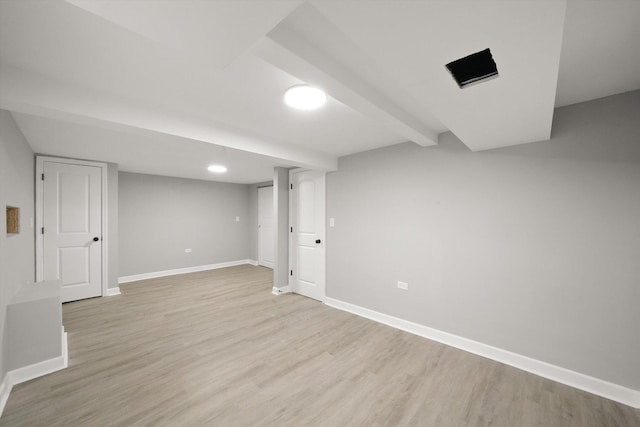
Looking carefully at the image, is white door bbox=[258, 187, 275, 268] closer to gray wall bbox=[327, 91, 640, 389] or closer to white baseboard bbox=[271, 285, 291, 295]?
white baseboard bbox=[271, 285, 291, 295]

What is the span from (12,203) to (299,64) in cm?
296

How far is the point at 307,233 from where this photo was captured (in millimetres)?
4258

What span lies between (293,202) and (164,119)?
2577 millimetres

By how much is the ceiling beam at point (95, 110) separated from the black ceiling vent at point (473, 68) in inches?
79.8

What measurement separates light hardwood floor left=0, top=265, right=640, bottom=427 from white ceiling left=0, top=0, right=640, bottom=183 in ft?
6.85

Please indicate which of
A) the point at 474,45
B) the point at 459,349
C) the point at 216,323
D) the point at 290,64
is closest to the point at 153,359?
the point at 216,323

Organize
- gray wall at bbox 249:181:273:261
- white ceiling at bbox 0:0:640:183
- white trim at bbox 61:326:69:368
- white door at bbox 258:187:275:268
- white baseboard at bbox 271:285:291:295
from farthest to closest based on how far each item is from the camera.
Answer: gray wall at bbox 249:181:273:261 < white door at bbox 258:187:275:268 < white baseboard at bbox 271:285:291:295 < white trim at bbox 61:326:69:368 < white ceiling at bbox 0:0:640:183

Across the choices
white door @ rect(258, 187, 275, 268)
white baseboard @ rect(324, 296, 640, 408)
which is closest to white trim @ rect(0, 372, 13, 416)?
white baseboard @ rect(324, 296, 640, 408)

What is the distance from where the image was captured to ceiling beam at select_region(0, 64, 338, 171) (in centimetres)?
155

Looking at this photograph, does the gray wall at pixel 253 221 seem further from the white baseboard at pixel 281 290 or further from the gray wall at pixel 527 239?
the gray wall at pixel 527 239

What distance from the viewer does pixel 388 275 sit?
321cm

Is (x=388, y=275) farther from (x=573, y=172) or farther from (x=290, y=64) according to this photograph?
(x=290, y=64)

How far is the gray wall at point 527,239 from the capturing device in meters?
1.89

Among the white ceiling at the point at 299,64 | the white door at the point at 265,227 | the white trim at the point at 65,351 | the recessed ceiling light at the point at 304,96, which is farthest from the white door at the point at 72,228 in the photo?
the recessed ceiling light at the point at 304,96
